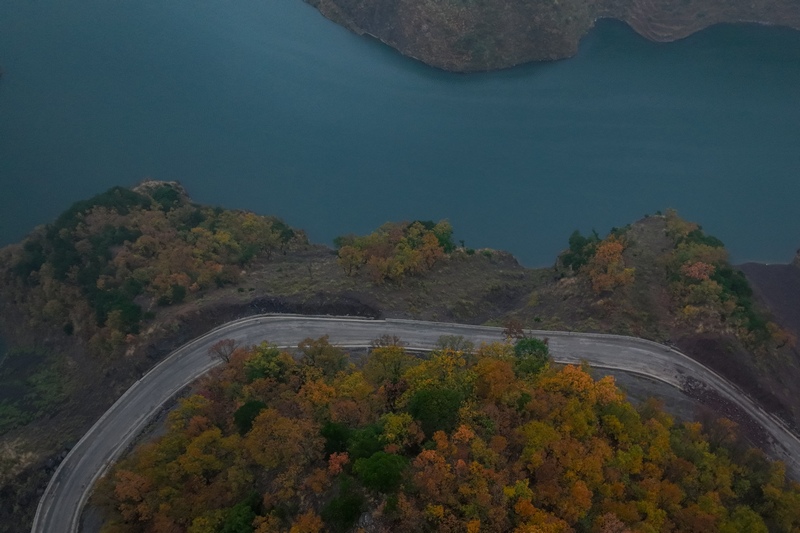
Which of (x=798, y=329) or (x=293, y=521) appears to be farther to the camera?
(x=798, y=329)

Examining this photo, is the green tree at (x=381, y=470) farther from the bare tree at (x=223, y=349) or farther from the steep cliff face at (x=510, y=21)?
the steep cliff face at (x=510, y=21)

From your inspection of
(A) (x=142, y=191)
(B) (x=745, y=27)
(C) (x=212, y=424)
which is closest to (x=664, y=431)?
(C) (x=212, y=424)

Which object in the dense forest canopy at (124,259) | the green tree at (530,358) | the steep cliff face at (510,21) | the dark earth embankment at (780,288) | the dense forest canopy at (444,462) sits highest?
the steep cliff face at (510,21)

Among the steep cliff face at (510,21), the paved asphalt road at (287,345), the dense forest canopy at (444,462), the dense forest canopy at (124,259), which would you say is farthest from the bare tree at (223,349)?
the steep cliff face at (510,21)

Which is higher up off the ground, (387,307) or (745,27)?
(745,27)

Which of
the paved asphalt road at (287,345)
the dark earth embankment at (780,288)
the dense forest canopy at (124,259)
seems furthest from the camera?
the dark earth embankment at (780,288)

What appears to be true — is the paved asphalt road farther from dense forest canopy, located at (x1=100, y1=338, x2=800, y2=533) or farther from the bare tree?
dense forest canopy, located at (x1=100, y1=338, x2=800, y2=533)

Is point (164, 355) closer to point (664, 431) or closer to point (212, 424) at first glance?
point (212, 424)

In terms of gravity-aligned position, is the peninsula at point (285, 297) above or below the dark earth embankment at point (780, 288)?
below
